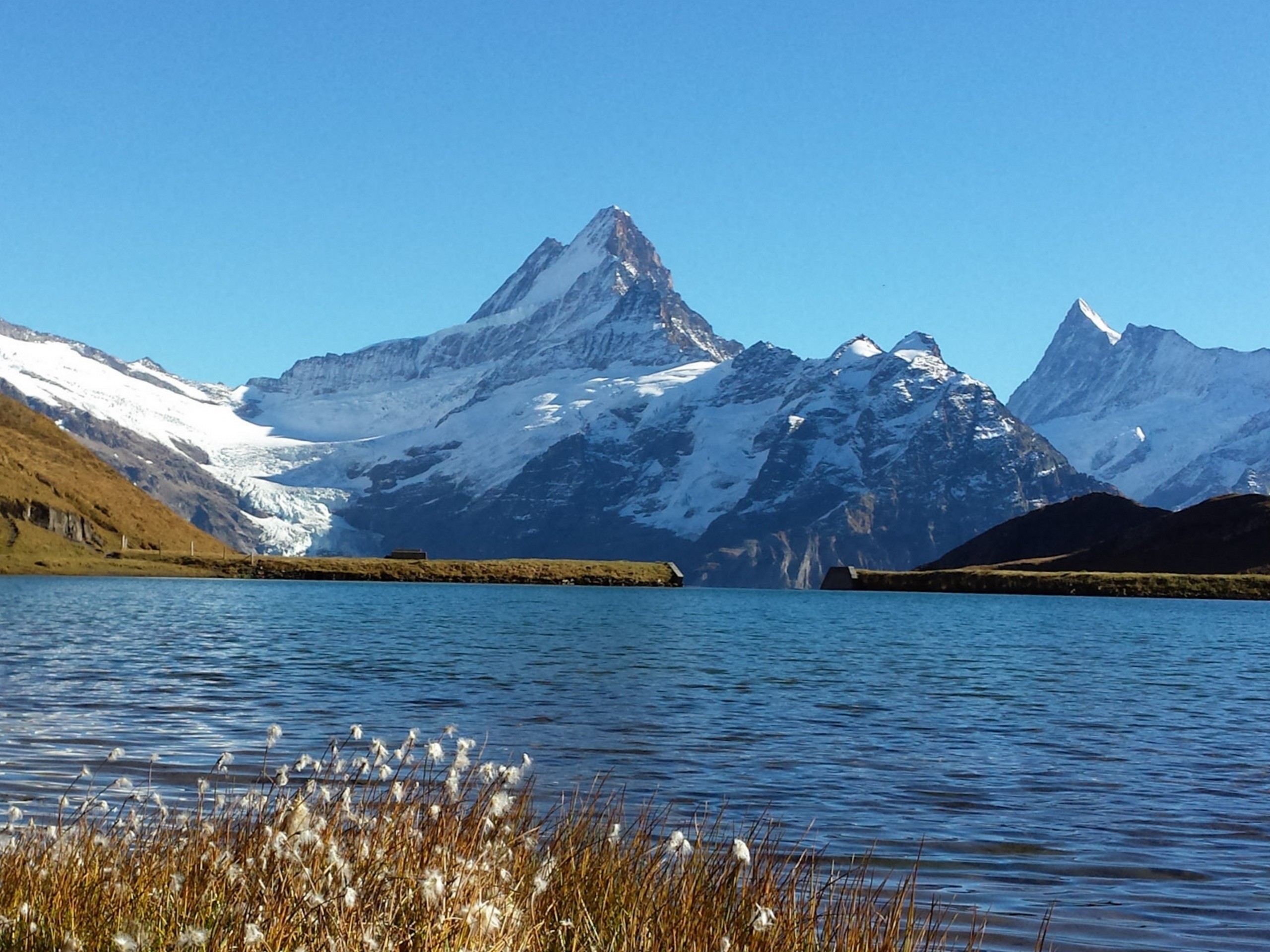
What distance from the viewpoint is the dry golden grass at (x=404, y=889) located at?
9828mm

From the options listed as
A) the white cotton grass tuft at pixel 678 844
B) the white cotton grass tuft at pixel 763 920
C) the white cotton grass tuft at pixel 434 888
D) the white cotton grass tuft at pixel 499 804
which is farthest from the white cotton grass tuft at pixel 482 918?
the white cotton grass tuft at pixel 499 804

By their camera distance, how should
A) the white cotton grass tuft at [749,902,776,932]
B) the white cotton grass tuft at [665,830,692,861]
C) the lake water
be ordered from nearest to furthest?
the white cotton grass tuft at [749,902,776,932] < the white cotton grass tuft at [665,830,692,861] < the lake water

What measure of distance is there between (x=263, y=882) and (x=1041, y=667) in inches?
2193

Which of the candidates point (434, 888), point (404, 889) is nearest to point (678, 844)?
point (404, 889)

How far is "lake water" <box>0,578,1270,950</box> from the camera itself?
1881 centimetres

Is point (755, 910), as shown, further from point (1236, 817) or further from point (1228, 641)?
point (1228, 641)

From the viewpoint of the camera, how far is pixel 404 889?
10.8m

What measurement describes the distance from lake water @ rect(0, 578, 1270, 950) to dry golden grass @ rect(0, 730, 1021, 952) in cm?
425

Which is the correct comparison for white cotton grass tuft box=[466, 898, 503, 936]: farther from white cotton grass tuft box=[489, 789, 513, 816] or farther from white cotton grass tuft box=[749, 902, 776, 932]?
white cotton grass tuft box=[489, 789, 513, 816]

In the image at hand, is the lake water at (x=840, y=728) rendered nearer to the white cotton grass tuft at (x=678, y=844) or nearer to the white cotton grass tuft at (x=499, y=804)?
the white cotton grass tuft at (x=678, y=844)

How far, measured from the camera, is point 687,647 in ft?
242

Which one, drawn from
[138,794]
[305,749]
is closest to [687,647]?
[305,749]

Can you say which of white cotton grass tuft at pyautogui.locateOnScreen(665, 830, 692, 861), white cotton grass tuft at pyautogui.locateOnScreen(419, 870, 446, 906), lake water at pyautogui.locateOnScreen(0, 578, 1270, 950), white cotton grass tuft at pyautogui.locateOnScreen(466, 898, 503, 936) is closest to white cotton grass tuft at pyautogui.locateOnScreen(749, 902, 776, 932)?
white cotton grass tuft at pyautogui.locateOnScreen(665, 830, 692, 861)

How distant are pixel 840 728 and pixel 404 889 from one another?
2506 cm
